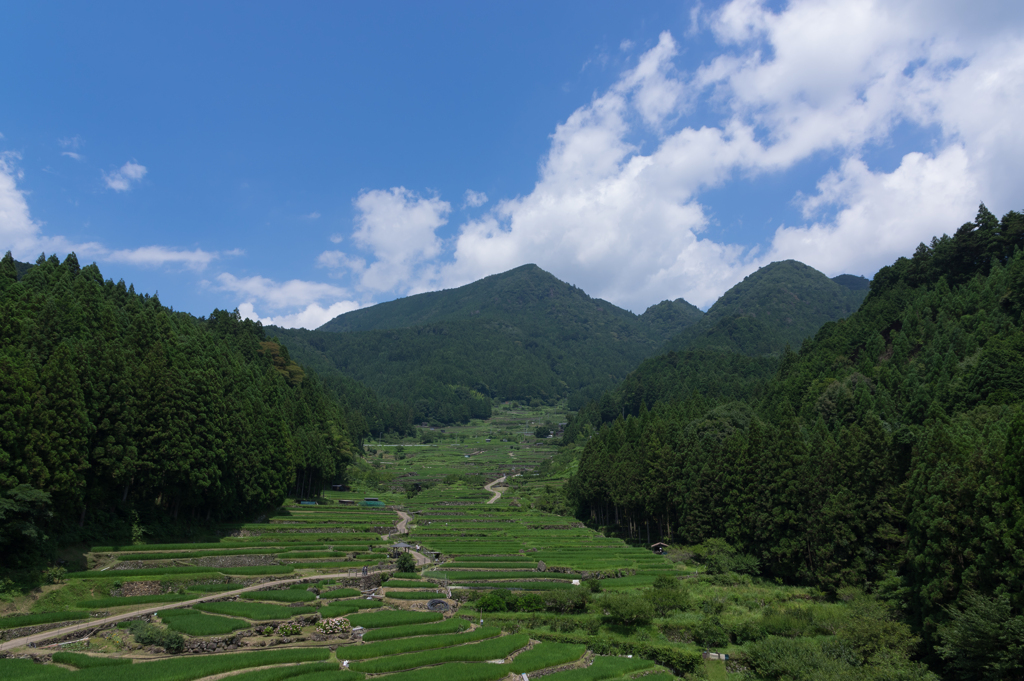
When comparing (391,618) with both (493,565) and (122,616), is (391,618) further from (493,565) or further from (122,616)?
(493,565)

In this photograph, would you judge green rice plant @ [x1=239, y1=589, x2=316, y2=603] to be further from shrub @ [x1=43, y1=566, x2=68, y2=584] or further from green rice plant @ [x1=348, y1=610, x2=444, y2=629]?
shrub @ [x1=43, y1=566, x2=68, y2=584]

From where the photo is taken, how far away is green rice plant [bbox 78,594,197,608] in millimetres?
30828

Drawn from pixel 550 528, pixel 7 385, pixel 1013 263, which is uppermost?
pixel 1013 263

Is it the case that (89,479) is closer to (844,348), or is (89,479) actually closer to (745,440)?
(745,440)

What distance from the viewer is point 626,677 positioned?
2730cm

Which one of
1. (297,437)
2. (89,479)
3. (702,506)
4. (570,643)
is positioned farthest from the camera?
(297,437)

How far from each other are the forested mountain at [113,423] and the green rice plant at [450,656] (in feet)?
69.2

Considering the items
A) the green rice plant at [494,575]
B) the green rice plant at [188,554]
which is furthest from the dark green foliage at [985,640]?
the green rice plant at [188,554]

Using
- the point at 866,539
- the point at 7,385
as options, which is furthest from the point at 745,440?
the point at 7,385

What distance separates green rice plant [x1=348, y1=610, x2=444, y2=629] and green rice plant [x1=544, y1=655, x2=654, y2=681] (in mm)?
9624

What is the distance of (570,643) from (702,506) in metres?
29.0

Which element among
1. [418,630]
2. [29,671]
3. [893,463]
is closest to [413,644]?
[418,630]

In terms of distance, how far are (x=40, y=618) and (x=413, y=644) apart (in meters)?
18.3

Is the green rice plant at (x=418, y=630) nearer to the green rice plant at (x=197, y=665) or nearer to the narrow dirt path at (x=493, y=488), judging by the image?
the green rice plant at (x=197, y=665)
